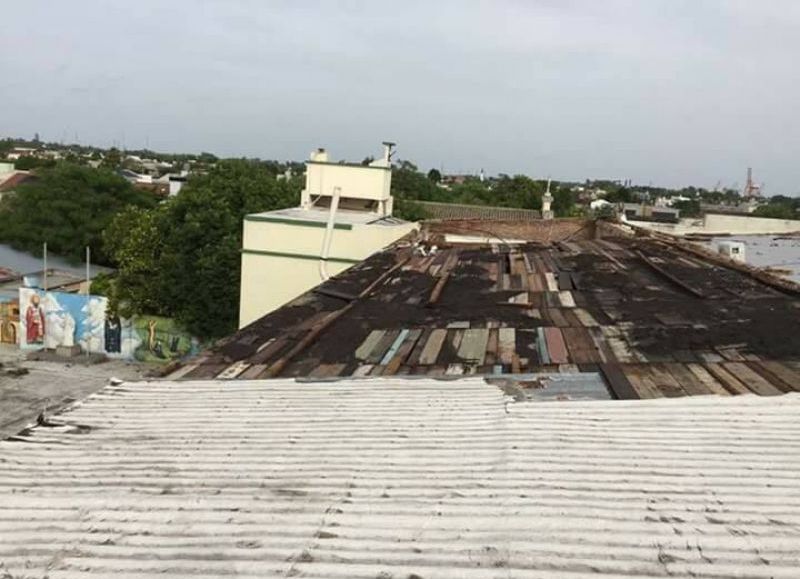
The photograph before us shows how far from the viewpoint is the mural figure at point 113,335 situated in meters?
21.3

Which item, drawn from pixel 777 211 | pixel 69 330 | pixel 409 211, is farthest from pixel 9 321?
pixel 777 211

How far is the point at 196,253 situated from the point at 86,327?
5.00 meters

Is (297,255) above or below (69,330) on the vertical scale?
above

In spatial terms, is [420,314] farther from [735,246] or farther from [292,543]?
[735,246]

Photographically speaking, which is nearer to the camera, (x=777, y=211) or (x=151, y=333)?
(x=151, y=333)

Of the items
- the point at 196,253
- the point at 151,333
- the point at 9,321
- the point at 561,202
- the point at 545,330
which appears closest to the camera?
the point at 545,330

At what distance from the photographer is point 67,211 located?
33.9 m

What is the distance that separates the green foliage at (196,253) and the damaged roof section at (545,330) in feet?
34.1

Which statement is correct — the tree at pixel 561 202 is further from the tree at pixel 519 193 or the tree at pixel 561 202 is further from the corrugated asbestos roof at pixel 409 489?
the corrugated asbestos roof at pixel 409 489

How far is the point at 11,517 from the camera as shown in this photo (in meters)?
2.68

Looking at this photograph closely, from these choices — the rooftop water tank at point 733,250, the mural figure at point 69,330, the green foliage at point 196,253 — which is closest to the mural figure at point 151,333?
the green foliage at point 196,253

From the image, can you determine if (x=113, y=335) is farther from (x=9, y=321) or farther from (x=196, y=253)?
(x=196, y=253)

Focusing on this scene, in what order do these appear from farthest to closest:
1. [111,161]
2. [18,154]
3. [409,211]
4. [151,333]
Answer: [18,154]
[111,161]
[409,211]
[151,333]

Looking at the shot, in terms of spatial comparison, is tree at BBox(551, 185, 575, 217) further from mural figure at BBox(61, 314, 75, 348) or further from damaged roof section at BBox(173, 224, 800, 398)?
damaged roof section at BBox(173, 224, 800, 398)
